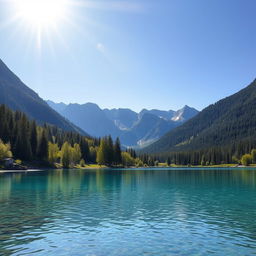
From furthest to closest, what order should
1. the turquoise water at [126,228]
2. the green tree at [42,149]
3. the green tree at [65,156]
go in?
the green tree at [65,156] < the green tree at [42,149] < the turquoise water at [126,228]

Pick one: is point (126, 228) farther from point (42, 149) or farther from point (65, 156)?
point (65, 156)

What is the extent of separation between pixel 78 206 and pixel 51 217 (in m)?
7.43

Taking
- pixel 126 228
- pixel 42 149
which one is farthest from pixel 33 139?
pixel 126 228

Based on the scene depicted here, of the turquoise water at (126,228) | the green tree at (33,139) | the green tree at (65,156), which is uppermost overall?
the green tree at (33,139)

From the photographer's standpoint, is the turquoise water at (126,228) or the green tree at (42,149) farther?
the green tree at (42,149)

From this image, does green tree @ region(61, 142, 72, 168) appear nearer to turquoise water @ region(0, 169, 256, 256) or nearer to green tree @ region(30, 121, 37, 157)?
green tree @ region(30, 121, 37, 157)

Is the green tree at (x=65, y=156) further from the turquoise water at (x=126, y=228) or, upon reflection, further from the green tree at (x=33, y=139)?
the turquoise water at (x=126, y=228)

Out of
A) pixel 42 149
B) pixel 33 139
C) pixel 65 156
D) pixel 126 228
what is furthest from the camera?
pixel 65 156

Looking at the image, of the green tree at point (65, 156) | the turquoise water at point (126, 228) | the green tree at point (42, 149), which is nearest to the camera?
the turquoise water at point (126, 228)

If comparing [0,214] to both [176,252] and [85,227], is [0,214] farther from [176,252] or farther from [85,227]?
[176,252]

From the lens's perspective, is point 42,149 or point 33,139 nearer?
point 42,149

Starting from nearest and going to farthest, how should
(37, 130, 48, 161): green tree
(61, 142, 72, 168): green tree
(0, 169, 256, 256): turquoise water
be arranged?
1. (0, 169, 256, 256): turquoise water
2. (37, 130, 48, 161): green tree
3. (61, 142, 72, 168): green tree

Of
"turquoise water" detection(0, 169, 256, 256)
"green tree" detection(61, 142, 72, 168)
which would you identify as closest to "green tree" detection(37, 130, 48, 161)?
"green tree" detection(61, 142, 72, 168)

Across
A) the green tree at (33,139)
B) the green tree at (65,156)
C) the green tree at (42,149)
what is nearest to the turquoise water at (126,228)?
the green tree at (42,149)
